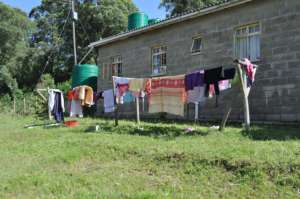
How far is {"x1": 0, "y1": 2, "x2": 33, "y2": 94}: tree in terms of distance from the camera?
38.9 meters

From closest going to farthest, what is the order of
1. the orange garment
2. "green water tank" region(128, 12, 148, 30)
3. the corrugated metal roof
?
the corrugated metal roof, the orange garment, "green water tank" region(128, 12, 148, 30)

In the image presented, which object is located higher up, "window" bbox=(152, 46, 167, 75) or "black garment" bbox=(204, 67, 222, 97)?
"window" bbox=(152, 46, 167, 75)

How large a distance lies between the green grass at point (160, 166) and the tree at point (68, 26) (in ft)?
86.7

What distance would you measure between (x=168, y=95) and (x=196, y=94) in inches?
33.6

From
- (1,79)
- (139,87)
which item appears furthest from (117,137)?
(1,79)

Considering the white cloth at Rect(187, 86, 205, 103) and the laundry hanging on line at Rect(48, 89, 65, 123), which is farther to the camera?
the laundry hanging on line at Rect(48, 89, 65, 123)

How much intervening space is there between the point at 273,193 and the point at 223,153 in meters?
1.81

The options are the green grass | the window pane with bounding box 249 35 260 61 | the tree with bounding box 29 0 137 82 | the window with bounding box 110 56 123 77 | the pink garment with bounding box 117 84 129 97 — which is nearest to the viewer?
the green grass

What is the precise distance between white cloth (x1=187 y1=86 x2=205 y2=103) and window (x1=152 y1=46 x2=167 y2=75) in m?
5.16

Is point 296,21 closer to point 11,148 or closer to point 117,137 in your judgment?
point 117,137

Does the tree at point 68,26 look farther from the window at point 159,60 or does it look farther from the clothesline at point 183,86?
the clothesline at point 183,86

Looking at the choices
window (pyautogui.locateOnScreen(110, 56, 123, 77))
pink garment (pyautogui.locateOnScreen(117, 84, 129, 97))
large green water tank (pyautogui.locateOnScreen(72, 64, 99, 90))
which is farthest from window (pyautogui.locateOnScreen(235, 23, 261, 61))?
large green water tank (pyautogui.locateOnScreen(72, 64, 99, 90))

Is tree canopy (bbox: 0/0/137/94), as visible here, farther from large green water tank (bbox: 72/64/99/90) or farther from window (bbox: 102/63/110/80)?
window (bbox: 102/63/110/80)

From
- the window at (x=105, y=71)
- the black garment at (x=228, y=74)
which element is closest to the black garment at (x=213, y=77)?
the black garment at (x=228, y=74)
